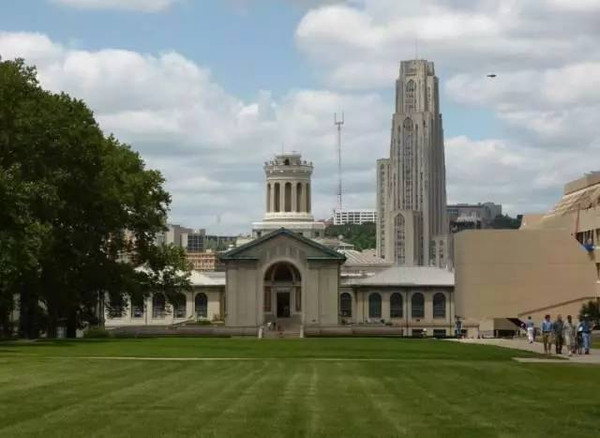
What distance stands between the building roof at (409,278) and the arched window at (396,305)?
5.33 feet

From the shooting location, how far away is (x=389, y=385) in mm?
24781

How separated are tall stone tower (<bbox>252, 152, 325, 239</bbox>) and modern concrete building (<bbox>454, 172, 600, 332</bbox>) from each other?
3547 centimetres

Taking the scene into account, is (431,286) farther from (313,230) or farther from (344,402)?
(344,402)

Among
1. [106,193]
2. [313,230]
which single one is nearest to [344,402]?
[106,193]

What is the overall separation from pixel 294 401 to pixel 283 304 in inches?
4168

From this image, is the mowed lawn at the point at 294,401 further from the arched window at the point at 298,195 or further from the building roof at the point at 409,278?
the arched window at the point at 298,195

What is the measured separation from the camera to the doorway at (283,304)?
125 m

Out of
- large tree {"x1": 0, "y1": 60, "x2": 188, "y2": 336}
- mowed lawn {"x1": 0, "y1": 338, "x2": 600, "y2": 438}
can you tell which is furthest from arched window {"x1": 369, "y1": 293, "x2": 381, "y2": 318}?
mowed lawn {"x1": 0, "y1": 338, "x2": 600, "y2": 438}

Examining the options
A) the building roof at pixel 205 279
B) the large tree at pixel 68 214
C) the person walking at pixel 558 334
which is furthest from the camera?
the building roof at pixel 205 279

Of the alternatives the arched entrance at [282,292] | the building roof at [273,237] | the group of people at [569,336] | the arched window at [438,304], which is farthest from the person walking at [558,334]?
the arched window at [438,304]

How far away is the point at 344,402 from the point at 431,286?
115773 mm

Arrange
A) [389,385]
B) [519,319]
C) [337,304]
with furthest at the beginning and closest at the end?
[337,304], [519,319], [389,385]

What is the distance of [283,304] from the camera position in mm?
126125

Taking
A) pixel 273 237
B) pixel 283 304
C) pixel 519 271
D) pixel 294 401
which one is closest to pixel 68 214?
pixel 294 401
